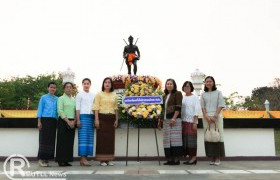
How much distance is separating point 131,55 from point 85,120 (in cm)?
403

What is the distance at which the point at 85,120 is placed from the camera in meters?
5.45

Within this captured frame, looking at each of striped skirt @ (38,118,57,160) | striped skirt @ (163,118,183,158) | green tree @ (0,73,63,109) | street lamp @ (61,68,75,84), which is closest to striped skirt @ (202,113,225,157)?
striped skirt @ (163,118,183,158)

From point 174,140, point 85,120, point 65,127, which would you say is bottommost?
point 174,140

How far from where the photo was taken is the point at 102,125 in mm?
5434

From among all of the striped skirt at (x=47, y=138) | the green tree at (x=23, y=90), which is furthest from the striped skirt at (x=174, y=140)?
the green tree at (x=23, y=90)

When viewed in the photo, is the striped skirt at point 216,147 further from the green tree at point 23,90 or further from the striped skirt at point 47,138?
the green tree at point 23,90

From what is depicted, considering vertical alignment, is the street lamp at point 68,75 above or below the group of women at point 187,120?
above

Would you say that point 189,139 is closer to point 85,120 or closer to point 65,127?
point 85,120

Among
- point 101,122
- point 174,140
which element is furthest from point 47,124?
point 174,140

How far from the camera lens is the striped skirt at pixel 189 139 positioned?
551cm

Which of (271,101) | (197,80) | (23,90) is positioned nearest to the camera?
(197,80)

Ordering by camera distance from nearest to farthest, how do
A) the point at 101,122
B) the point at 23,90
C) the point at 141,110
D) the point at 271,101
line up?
the point at 101,122, the point at 141,110, the point at 271,101, the point at 23,90

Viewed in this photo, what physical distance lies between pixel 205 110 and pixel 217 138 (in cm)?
53

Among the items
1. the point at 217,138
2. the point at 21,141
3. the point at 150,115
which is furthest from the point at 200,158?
the point at 21,141
